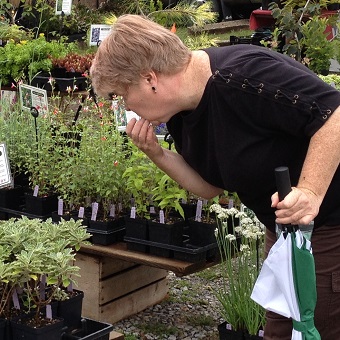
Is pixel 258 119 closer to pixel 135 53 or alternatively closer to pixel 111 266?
pixel 135 53

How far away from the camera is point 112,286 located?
3943 millimetres

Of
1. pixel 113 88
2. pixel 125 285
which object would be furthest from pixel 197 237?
pixel 113 88

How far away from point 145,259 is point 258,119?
168cm

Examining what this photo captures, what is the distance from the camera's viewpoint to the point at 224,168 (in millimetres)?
2232

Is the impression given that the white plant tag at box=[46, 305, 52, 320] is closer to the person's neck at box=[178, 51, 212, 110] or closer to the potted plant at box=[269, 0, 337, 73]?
the person's neck at box=[178, 51, 212, 110]

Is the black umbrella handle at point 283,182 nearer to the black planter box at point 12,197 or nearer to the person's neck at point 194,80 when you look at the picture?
the person's neck at point 194,80

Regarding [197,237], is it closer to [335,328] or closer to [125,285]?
[125,285]

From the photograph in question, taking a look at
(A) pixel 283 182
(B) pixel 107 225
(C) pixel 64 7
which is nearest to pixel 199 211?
(B) pixel 107 225

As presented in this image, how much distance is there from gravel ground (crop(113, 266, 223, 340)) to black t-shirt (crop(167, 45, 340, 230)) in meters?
1.75

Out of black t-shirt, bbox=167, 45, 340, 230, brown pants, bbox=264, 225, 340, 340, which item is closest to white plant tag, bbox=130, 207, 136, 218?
black t-shirt, bbox=167, 45, 340, 230

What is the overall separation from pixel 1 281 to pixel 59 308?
300 millimetres

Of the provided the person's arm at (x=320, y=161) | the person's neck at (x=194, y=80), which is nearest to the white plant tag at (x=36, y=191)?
the person's neck at (x=194, y=80)

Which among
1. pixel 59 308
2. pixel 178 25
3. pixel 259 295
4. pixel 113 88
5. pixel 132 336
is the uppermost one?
pixel 178 25

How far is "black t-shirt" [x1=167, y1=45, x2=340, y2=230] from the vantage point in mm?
2066
